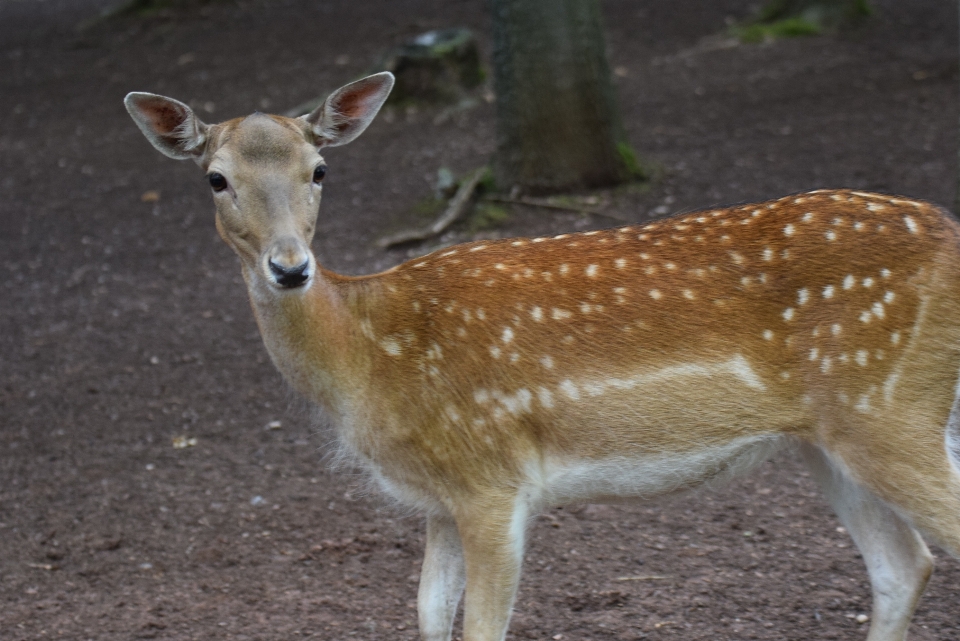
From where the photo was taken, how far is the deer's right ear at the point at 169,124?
367 centimetres

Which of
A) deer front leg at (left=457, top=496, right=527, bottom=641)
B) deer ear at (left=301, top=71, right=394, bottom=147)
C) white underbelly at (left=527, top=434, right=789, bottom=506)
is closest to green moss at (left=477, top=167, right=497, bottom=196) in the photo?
deer ear at (left=301, top=71, right=394, bottom=147)

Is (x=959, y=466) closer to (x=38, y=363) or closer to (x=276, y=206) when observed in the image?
(x=276, y=206)

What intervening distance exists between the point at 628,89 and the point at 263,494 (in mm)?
7331

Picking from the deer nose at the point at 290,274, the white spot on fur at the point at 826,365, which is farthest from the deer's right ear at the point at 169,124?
the white spot on fur at the point at 826,365

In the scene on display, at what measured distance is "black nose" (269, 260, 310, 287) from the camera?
319cm

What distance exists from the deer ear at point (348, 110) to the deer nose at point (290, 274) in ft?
2.45

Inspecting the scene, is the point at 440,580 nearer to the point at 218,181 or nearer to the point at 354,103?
the point at 218,181

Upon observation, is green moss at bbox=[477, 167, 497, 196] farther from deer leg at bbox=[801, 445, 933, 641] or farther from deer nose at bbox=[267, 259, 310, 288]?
deer nose at bbox=[267, 259, 310, 288]

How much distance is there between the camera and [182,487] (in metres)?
5.29

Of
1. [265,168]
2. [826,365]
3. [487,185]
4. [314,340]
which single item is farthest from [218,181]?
[487,185]

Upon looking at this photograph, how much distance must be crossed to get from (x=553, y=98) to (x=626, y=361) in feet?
16.9

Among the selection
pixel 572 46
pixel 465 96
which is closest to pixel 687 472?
pixel 572 46

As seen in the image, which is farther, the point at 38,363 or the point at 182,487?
the point at 38,363

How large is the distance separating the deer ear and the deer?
211mm
